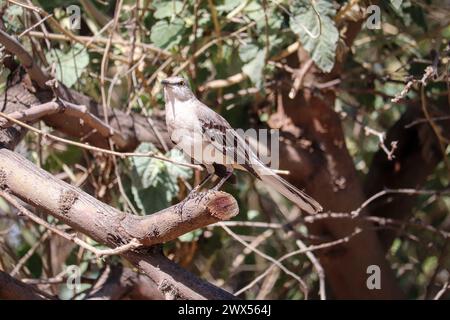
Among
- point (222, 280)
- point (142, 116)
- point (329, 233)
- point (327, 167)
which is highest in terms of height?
point (142, 116)

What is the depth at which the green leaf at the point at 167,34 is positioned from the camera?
4.05 meters

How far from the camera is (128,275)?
4004 mm

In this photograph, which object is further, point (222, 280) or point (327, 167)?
point (222, 280)

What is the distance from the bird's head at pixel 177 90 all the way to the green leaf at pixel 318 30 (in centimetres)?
60

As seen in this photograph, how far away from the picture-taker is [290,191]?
11.1ft

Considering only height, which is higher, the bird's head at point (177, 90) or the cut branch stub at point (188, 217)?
the bird's head at point (177, 90)

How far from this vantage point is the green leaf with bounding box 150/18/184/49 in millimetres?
4047

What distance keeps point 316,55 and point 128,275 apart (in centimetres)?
143

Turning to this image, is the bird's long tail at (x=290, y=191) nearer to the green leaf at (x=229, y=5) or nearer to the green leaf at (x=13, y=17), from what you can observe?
the green leaf at (x=229, y=5)

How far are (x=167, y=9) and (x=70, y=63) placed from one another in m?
0.58

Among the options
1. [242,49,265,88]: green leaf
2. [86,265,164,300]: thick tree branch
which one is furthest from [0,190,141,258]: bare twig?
[242,49,265,88]: green leaf

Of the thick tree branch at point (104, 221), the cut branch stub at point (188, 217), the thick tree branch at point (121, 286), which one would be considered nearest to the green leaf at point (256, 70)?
the thick tree branch at point (121, 286)
